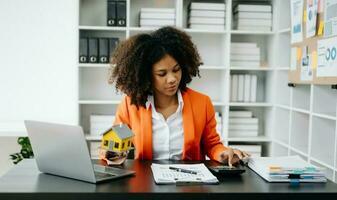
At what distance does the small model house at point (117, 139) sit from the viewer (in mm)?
1698

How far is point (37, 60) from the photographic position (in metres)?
3.87

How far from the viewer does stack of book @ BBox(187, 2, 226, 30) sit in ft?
12.0

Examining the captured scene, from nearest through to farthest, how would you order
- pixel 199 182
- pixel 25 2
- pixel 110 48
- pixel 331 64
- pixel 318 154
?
pixel 199 182 < pixel 331 64 < pixel 318 154 < pixel 110 48 < pixel 25 2

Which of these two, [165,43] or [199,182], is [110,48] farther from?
[199,182]

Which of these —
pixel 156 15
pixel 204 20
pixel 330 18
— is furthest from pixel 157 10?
pixel 330 18

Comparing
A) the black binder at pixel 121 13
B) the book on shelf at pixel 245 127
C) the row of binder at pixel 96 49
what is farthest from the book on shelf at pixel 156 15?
the book on shelf at pixel 245 127

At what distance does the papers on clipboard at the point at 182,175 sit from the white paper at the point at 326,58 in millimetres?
1259

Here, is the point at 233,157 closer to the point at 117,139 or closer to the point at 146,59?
the point at 117,139

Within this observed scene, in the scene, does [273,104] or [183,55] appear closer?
[183,55]

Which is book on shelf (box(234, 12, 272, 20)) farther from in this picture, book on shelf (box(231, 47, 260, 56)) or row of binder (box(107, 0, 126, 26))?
row of binder (box(107, 0, 126, 26))

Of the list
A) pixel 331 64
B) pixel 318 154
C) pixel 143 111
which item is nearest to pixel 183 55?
pixel 143 111

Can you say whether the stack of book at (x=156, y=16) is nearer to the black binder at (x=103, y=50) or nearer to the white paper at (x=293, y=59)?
the black binder at (x=103, y=50)

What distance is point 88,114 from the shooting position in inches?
154

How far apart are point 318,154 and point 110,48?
6.10ft
